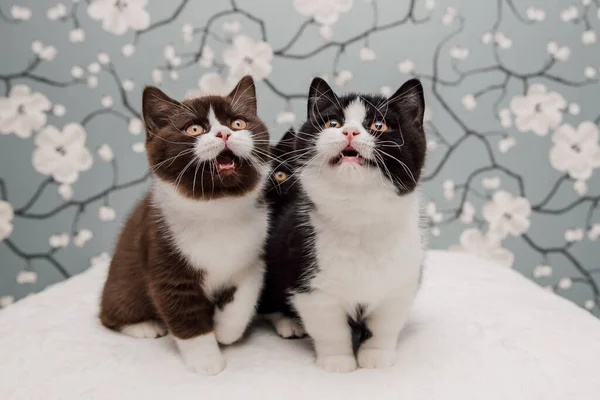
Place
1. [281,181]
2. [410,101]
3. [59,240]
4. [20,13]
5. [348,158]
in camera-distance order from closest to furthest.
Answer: [348,158], [410,101], [281,181], [20,13], [59,240]

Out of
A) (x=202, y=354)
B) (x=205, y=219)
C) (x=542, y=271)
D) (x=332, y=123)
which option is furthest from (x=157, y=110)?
(x=542, y=271)

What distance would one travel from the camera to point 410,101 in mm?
911

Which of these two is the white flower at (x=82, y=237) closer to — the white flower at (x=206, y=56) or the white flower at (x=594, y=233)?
the white flower at (x=206, y=56)

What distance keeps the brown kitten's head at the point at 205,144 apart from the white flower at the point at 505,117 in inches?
47.6

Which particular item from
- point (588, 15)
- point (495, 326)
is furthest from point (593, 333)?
point (588, 15)

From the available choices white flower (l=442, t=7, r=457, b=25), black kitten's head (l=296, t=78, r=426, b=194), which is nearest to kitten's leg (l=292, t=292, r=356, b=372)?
black kitten's head (l=296, t=78, r=426, b=194)

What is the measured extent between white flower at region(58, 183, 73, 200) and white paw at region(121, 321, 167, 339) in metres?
0.94

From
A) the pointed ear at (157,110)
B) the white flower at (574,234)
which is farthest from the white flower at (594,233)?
the pointed ear at (157,110)

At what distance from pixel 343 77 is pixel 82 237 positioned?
1.15 metres

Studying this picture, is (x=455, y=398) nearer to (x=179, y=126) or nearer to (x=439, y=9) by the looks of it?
(x=179, y=126)

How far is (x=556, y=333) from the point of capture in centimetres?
104

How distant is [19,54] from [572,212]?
6.98ft

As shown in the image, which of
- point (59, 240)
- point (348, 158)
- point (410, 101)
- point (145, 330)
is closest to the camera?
point (348, 158)

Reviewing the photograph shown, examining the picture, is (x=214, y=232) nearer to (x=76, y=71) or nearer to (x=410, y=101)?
(x=410, y=101)
